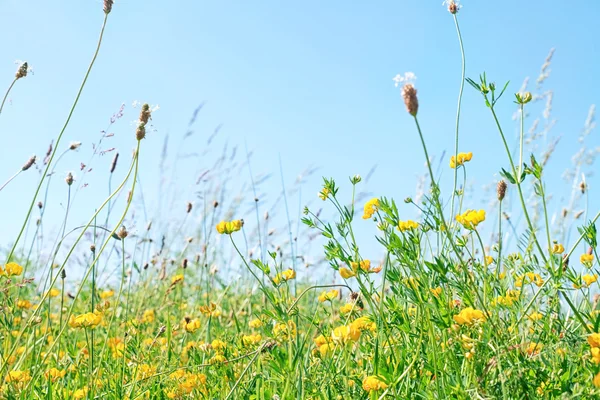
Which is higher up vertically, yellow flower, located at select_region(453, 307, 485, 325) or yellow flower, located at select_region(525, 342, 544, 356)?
yellow flower, located at select_region(453, 307, 485, 325)

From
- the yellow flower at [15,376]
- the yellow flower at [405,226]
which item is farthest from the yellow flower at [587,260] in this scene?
the yellow flower at [15,376]

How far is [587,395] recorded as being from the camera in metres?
1.24

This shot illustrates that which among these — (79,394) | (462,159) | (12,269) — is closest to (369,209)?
(462,159)

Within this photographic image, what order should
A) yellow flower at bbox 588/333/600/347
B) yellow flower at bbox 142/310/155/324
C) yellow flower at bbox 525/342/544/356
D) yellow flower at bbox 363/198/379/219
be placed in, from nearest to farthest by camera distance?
yellow flower at bbox 588/333/600/347
yellow flower at bbox 525/342/544/356
yellow flower at bbox 363/198/379/219
yellow flower at bbox 142/310/155/324

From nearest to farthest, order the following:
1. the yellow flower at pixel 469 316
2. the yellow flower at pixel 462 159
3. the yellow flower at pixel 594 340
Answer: the yellow flower at pixel 594 340
the yellow flower at pixel 469 316
the yellow flower at pixel 462 159

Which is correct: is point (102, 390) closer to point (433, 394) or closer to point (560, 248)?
point (433, 394)

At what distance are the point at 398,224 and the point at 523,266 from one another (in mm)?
494

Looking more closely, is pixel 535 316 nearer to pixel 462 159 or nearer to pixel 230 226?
pixel 462 159

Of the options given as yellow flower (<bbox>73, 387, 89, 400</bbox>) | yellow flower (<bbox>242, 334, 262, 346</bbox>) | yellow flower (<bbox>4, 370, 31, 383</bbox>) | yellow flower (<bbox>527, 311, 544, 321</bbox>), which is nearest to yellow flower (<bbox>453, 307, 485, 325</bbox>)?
yellow flower (<bbox>527, 311, 544, 321</bbox>)

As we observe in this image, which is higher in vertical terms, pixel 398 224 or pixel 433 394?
pixel 398 224

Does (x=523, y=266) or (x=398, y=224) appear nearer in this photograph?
(x=398, y=224)

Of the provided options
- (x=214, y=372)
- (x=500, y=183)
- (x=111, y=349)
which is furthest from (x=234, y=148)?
(x=500, y=183)

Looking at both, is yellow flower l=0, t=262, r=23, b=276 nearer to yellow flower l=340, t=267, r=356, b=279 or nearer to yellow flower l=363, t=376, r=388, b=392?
yellow flower l=340, t=267, r=356, b=279

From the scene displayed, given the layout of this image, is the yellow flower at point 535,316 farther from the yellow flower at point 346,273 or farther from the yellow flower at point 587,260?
the yellow flower at point 346,273
